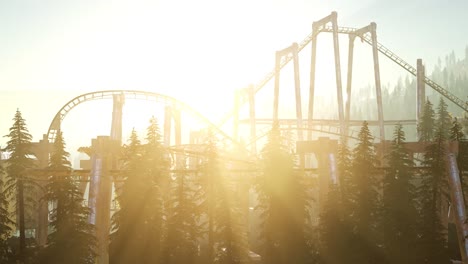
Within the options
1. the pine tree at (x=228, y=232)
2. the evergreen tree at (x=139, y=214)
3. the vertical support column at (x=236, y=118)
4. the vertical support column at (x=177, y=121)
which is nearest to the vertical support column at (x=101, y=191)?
the evergreen tree at (x=139, y=214)

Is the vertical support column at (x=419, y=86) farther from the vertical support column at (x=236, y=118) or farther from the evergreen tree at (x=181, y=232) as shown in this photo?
the evergreen tree at (x=181, y=232)

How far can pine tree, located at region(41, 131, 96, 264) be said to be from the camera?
1748 centimetres

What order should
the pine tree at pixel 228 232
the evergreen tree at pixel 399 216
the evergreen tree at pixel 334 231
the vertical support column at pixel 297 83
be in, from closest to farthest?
the evergreen tree at pixel 334 231 → the pine tree at pixel 228 232 → the evergreen tree at pixel 399 216 → the vertical support column at pixel 297 83

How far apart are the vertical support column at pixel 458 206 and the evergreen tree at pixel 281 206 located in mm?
7002

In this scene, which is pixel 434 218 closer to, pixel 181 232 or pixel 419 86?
pixel 181 232

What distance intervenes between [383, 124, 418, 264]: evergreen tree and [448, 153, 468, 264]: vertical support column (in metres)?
2.04

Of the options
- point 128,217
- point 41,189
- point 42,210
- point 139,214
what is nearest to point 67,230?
point 128,217

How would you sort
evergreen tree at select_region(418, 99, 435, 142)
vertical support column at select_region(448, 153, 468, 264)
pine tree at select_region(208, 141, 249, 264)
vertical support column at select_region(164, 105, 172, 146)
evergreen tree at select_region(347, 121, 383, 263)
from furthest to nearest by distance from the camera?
evergreen tree at select_region(418, 99, 435, 142) → vertical support column at select_region(164, 105, 172, 146) → pine tree at select_region(208, 141, 249, 264) → evergreen tree at select_region(347, 121, 383, 263) → vertical support column at select_region(448, 153, 468, 264)

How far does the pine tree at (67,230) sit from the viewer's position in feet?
57.4

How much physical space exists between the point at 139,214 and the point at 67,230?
3.27m

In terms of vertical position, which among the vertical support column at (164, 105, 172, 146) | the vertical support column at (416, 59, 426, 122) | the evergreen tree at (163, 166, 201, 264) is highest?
the vertical support column at (416, 59, 426, 122)

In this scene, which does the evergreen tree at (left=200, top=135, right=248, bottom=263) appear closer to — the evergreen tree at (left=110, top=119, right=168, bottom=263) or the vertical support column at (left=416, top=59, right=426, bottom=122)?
the evergreen tree at (left=110, top=119, right=168, bottom=263)

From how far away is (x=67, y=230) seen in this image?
18.0m

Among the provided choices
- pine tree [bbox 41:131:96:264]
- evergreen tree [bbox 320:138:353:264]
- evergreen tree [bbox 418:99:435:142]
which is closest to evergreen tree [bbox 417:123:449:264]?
evergreen tree [bbox 320:138:353:264]
